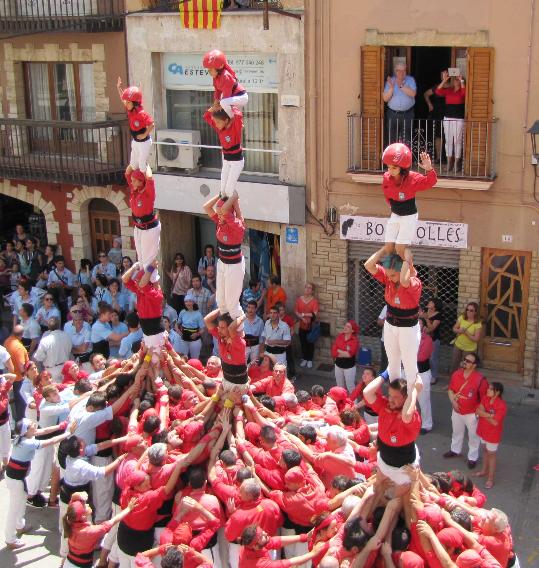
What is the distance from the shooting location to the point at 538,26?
12.7m

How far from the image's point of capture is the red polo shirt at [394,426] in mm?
7914

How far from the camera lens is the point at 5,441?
11.8m

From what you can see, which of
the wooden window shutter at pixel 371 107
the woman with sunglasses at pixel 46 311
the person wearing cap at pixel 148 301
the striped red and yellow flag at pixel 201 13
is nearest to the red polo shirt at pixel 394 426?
the person wearing cap at pixel 148 301

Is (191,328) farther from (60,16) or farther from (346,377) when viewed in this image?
(60,16)

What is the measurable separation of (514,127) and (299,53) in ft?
12.2

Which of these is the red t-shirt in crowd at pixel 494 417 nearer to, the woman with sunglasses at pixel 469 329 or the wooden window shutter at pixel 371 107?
the woman with sunglasses at pixel 469 329

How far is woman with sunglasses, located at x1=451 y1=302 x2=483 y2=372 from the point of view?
13416 mm

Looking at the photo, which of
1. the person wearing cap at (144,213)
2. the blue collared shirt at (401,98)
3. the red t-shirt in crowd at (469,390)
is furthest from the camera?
the blue collared shirt at (401,98)

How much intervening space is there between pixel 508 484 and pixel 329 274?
509 centimetres

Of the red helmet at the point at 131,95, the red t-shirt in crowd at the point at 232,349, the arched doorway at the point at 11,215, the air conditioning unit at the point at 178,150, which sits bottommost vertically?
the arched doorway at the point at 11,215

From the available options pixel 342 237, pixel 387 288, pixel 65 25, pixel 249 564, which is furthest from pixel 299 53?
pixel 249 564

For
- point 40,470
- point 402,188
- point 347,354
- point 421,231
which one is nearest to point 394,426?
point 402,188

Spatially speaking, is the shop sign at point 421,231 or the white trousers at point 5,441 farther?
the shop sign at point 421,231

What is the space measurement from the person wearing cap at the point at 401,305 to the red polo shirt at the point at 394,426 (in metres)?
0.29
